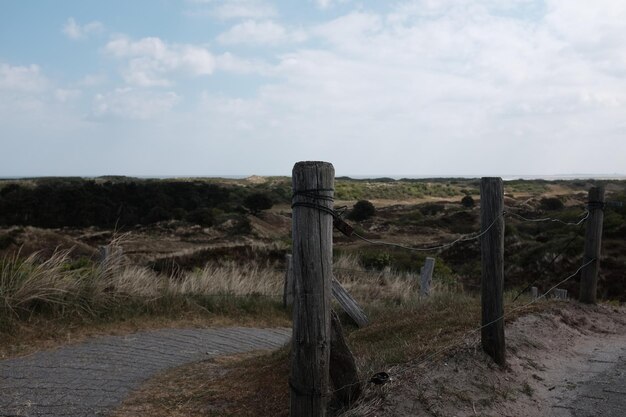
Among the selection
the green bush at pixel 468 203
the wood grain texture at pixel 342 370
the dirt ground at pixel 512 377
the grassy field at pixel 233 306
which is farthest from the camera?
the green bush at pixel 468 203

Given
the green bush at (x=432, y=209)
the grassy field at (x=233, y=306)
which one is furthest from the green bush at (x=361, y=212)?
the grassy field at (x=233, y=306)

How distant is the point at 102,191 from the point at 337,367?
1832 inches

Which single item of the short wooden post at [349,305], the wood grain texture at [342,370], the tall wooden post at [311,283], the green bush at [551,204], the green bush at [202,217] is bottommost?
the green bush at [202,217]

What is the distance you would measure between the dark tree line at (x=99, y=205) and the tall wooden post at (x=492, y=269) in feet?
115

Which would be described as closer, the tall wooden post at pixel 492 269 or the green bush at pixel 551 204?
the tall wooden post at pixel 492 269

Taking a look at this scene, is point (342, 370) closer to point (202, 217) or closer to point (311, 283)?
point (311, 283)

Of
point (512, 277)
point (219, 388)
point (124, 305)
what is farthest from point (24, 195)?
point (219, 388)

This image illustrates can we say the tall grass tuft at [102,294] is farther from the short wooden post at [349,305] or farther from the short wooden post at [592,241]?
the short wooden post at [592,241]

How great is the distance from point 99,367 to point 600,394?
15.7 feet

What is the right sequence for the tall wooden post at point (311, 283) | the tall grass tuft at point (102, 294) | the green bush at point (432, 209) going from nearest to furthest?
the tall wooden post at point (311, 283) → the tall grass tuft at point (102, 294) → the green bush at point (432, 209)

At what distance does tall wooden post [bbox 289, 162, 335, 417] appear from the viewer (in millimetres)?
3506

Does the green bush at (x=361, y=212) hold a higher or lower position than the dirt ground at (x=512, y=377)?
lower

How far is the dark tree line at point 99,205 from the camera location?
4231 centimetres

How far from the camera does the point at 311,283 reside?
11.6 ft
